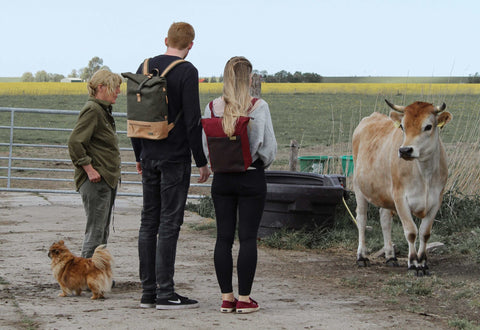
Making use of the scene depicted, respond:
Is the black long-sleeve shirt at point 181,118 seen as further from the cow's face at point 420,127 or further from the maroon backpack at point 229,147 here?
the cow's face at point 420,127

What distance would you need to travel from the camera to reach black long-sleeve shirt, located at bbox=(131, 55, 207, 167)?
4691 mm

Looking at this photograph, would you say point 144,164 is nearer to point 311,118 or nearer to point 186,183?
point 186,183

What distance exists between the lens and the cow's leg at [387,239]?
23.1 feet

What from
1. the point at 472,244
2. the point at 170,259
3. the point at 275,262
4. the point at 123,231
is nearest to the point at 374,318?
the point at 170,259

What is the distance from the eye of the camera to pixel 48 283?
5637mm

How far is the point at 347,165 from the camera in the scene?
33.8ft

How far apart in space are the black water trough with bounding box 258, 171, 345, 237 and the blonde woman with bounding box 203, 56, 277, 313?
114 inches

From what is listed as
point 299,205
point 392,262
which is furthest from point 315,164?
point 392,262

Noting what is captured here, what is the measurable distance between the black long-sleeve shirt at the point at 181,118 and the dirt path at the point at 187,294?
104 centimetres

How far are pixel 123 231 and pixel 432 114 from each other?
3854 millimetres

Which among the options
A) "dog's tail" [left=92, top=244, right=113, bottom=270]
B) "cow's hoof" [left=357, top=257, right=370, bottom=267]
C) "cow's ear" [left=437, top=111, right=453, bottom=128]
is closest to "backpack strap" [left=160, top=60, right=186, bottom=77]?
"dog's tail" [left=92, top=244, right=113, bottom=270]

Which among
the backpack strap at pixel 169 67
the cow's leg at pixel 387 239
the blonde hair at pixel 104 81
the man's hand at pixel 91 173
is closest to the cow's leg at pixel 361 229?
the cow's leg at pixel 387 239

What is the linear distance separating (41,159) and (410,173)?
7088mm

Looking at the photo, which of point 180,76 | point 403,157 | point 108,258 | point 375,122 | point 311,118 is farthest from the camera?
point 311,118
